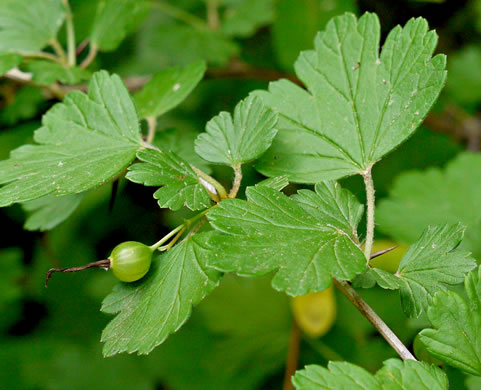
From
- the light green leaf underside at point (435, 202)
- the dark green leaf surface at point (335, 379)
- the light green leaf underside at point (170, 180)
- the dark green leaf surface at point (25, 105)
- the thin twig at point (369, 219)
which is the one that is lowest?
the dark green leaf surface at point (25, 105)

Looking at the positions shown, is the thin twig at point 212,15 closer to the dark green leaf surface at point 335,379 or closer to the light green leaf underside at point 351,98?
the light green leaf underside at point 351,98

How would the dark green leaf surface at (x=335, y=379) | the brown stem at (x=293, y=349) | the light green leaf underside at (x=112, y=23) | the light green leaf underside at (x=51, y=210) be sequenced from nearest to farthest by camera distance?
the dark green leaf surface at (x=335, y=379) → the light green leaf underside at (x=51, y=210) → the light green leaf underside at (x=112, y=23) → the brown stem at (x=293, y=349)

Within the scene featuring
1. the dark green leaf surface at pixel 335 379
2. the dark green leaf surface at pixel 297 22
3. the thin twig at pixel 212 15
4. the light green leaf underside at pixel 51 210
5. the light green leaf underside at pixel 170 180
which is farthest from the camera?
Answer: the thin twig at pixel 212 15

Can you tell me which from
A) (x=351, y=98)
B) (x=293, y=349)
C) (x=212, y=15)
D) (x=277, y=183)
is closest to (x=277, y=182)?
(x=277, y=183)

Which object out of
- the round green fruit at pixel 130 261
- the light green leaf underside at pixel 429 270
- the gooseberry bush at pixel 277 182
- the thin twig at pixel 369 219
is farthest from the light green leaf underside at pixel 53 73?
the light green leaf underside at pixel 429 270

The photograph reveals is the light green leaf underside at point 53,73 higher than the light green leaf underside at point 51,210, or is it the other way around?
the light green leaf underside at point 53,73

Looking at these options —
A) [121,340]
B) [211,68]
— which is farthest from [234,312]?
[121,340]

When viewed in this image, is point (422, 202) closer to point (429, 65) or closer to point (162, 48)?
point (429, 65)
